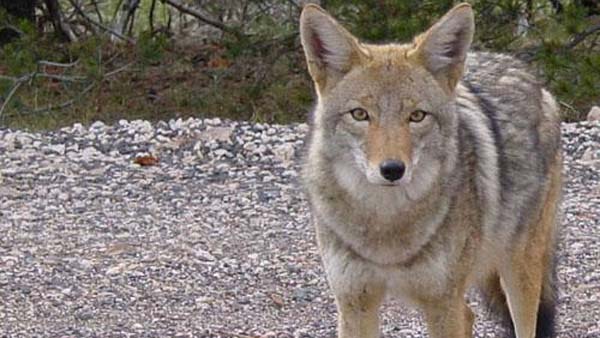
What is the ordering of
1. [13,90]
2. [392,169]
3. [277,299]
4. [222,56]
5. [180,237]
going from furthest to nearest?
[222,56] < [13,90] < [180,237] < [277,299] < [392,169]

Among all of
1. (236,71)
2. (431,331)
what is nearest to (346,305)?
(431,331)

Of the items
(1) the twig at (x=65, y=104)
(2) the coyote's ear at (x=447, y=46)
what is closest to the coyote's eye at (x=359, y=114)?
(2) the coyote's ear at (x=447, y=46)

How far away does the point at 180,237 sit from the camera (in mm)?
7355

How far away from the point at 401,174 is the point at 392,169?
0.14 feet

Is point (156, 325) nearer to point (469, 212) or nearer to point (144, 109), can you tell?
point (469, 212)

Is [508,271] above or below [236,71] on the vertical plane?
above

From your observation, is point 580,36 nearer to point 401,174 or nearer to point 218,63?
point 218,63

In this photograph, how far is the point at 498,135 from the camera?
498cm

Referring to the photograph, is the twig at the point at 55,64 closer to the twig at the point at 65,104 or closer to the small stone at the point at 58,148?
the twig at the point at 65,104

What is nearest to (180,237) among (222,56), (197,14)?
(222,56)

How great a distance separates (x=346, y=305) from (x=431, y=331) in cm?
31

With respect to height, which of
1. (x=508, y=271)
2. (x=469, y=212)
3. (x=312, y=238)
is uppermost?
(x=469, y=212)

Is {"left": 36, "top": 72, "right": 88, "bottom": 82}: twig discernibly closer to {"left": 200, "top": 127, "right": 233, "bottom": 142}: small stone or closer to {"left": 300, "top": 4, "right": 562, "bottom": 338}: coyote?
{"left": 200, "top": 127, "right": 233, "bottom": 142}: small stone

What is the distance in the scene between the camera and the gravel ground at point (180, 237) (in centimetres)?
596
